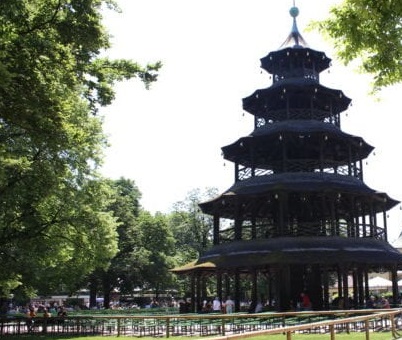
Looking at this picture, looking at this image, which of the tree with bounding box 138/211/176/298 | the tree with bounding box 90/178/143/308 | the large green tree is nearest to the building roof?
the large green tree

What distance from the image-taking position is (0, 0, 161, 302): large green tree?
49.4ft

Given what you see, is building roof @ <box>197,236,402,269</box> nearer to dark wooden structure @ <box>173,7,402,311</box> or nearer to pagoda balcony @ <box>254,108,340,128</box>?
dark wooden structure @ <box>173,7,402,311</box>

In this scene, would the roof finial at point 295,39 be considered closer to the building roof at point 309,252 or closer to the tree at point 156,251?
the building roof at point 309,252

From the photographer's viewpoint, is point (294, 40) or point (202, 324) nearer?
point (202, 324)

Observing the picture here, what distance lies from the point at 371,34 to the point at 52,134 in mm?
8997

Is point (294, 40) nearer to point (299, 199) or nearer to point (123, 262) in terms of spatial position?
point (299, 199)

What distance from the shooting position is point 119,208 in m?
63.2

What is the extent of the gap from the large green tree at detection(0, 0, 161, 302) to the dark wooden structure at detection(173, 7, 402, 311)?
29.7 ft

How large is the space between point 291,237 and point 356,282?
251 inches

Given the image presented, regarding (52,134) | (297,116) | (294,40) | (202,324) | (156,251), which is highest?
(294,40)

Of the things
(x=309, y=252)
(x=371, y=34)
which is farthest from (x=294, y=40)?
(x=371, y=34)

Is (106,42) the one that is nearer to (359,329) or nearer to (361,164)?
(359,329)

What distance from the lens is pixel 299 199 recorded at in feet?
126

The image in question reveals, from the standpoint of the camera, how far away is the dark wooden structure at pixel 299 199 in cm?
3278
